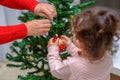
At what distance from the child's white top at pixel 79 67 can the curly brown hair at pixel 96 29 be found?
2.3 inches

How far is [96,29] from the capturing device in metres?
0.95

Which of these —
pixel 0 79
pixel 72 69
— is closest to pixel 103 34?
pixel 72 69

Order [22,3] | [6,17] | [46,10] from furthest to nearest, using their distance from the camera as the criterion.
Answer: [6,17], [22,3], [46,10]

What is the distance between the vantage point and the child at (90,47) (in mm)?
953

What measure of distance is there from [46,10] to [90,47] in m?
0.27

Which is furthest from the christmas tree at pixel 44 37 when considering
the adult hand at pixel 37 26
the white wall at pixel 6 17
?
the white wall at pixel 6 17

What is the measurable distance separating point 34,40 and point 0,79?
35.1 inches

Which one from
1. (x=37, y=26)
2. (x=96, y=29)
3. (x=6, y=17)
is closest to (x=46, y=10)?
(x=37, y=26)

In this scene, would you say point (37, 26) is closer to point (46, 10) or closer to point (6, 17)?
point (46, 10)

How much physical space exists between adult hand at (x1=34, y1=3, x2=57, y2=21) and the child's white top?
14 centimetres

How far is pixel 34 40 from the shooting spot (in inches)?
49.7

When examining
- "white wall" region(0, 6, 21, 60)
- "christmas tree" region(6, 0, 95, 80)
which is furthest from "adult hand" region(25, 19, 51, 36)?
"white wall" region(0, 6, 21, 60)

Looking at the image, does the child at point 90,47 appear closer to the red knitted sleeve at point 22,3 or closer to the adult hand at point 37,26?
the adult hand at point 37,26

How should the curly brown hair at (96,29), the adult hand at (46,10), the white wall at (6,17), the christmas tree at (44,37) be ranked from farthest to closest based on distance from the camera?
the white wall at (6,17) → the christmas tree at (44,37) → the adult hand at (46,10) → the curly brown hair at (96,29)
